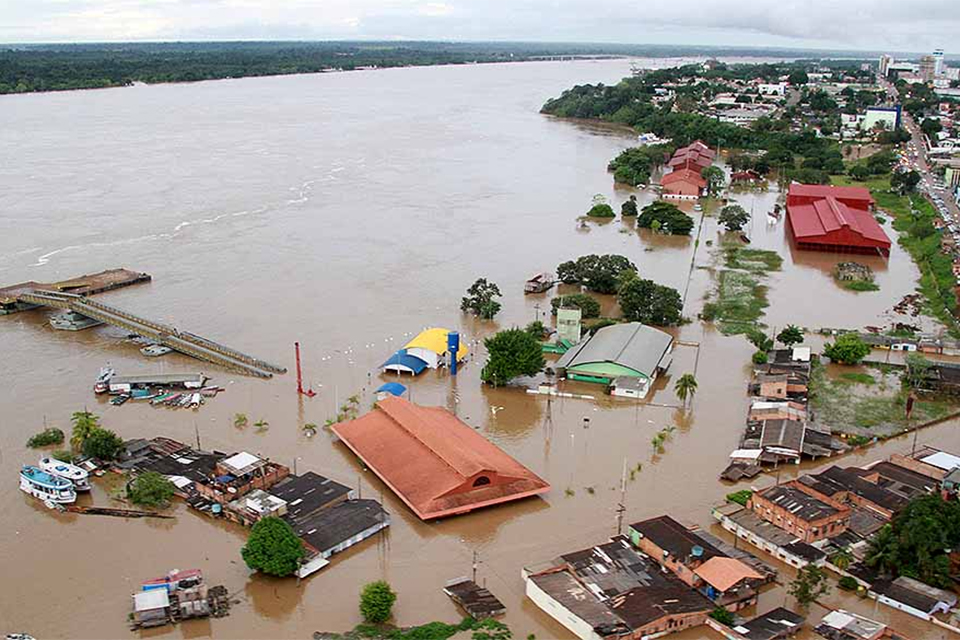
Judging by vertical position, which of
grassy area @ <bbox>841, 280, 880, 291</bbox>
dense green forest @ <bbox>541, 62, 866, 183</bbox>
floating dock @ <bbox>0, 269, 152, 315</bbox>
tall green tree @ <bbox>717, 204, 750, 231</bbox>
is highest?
dense green forest @ <bbox>541, 62, 866, 183</bbox>

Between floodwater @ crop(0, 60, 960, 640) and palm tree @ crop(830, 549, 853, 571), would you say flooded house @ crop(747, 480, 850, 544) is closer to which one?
palm tree @ crop(830, 549, 853, 571)

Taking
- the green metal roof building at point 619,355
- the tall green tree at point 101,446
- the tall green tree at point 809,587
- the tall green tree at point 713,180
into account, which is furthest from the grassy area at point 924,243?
the tall green tree at point 101,446

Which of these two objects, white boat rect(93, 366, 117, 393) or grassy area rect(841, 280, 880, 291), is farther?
grassy area rect(841, 280, 880, 291)

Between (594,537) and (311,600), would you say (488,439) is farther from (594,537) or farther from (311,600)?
(311,600)

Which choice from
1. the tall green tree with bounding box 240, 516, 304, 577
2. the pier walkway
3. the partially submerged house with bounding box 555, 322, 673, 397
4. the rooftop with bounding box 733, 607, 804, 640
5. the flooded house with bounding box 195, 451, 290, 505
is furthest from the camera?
the pier walkway

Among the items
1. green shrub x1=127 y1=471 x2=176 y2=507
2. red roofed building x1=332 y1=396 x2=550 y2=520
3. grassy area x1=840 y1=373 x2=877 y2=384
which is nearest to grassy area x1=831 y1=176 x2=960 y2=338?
grassy area x1=840 y1=373 x2=877 y2=384

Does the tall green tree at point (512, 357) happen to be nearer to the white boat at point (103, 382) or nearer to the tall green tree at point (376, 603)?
the tall green tree at point (376, 603)

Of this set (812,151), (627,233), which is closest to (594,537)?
(627,233)

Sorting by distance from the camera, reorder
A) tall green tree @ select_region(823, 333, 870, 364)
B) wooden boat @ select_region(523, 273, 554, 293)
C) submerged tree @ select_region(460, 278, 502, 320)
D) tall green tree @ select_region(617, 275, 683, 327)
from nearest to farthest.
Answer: tall green tree @ select_region(823, 333, 870, 364) < tall green tree @ select_region(617, 275, 683, 327) < submerged tree @ select_region(460, 278, 502, 320) < wooden boat @ select_region(523, 273, 554, 293)
